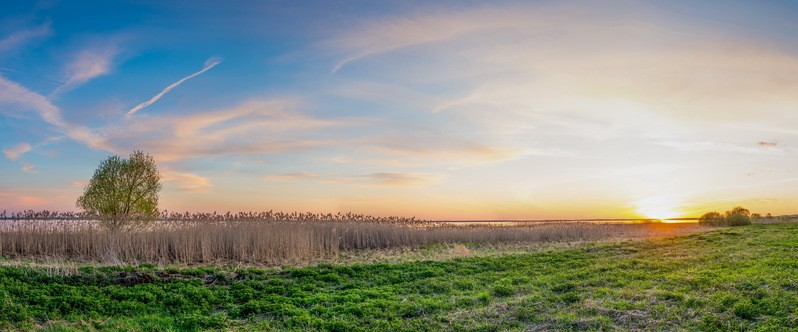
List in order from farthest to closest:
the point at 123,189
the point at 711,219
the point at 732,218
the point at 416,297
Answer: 1. the point at 711,219
2. the point at 732,218
3. the point at 123,189
4. the point at 416,297

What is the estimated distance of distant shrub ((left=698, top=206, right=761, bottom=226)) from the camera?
45781mm

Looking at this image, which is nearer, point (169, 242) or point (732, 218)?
point (169, 242)

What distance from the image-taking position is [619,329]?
8.88 meters

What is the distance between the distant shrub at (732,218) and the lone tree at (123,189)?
148ft

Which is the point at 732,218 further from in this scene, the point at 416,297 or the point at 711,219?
the point at 416,297

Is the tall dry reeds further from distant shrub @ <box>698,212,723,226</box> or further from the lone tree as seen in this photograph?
distant shrub @ <box>698,212,723,226</box>

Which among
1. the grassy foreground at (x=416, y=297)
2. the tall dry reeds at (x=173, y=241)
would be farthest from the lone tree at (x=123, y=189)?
the grassy foreground at (x=416, y=297)

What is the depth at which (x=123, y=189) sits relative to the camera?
26.2m

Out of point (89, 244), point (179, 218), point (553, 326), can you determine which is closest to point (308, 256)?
point (179, 218)

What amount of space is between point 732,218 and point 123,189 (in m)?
47.2

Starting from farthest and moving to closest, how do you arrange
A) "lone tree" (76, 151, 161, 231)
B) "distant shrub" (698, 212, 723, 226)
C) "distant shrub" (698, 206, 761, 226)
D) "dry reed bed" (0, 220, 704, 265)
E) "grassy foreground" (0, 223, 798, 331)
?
"distant shrub" (698, 212, 723, 226), "distant shrub" (698, 206, 761, 226), "lone tree" (76, 151, 161, 231), "dry reed bed" (0, 220, 704, 265), "grassy foreground" (0, 223, 798, 331)

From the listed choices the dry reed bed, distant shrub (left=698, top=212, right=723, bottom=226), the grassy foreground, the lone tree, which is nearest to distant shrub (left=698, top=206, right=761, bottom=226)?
distant shrub (left=698, top=212, right=723, bottom=226)

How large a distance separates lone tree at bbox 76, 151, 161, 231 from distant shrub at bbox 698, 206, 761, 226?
45.1 m

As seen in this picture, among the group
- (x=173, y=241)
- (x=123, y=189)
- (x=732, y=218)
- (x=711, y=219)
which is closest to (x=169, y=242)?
(x=173, y=241)
